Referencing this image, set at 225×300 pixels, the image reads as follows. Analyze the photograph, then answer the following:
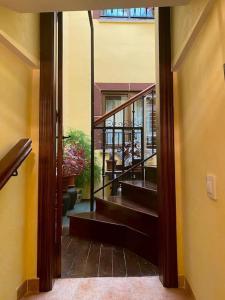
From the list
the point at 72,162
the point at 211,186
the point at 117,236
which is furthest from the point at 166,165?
the point at 72,162

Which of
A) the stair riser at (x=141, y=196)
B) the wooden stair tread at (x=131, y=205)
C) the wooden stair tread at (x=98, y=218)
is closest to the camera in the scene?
the wooden stair tread at (x=131, y=205)

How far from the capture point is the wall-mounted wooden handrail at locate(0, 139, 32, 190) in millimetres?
1251

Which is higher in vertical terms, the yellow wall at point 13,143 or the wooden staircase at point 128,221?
the yellow wall at point 13,143

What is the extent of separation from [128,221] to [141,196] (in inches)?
13.0

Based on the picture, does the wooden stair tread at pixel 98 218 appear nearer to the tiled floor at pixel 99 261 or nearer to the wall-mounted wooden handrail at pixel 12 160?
the tiled floor at pixel 99 261

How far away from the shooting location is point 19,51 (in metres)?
1.53

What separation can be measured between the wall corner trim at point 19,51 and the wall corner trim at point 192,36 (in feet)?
3.42

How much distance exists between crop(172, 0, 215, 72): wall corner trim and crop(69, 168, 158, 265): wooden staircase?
4.28ft

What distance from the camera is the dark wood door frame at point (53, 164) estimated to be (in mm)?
1776

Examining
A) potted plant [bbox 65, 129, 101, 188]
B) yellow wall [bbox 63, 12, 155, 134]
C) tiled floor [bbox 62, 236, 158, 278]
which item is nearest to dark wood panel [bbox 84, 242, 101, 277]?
tiled floor [bbox 62, 236, 158, 278]

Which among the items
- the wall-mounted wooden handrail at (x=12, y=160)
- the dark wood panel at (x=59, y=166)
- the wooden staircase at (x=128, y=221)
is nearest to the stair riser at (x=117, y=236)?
the wooden staircase at (x=128, y=221)

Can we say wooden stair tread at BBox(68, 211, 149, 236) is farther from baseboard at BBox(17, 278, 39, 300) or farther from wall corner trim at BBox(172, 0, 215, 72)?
wall corner trim at BBox(172, 0, 215, 72)

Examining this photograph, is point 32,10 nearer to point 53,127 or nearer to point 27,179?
point 53,127

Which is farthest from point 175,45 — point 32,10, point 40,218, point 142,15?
point 142,15
